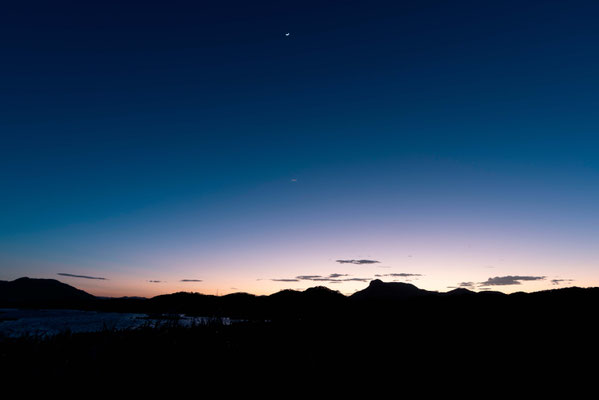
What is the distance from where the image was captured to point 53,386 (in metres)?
4.87

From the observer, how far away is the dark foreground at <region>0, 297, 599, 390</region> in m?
5.57

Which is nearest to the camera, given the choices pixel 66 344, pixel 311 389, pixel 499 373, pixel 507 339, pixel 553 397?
pixel 66 344

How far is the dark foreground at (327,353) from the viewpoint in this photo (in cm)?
557

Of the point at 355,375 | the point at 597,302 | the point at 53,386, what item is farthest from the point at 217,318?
the point at 597,302

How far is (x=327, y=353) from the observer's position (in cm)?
1163

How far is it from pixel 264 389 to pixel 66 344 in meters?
4.12

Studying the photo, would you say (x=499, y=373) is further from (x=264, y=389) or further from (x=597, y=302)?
(x=597, y=302)

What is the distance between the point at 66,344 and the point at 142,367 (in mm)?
1367

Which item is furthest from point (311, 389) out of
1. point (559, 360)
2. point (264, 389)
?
point (559, 360)

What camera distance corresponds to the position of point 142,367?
6.11 meters

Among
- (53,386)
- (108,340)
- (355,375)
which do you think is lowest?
(355,375)

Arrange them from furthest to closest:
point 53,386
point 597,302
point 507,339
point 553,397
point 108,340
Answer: point 597,302, point 507,339, point 553,397, point 108,340, point 53,386

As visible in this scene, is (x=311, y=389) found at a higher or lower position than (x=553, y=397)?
higher

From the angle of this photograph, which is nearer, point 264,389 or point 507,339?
point 264,389
